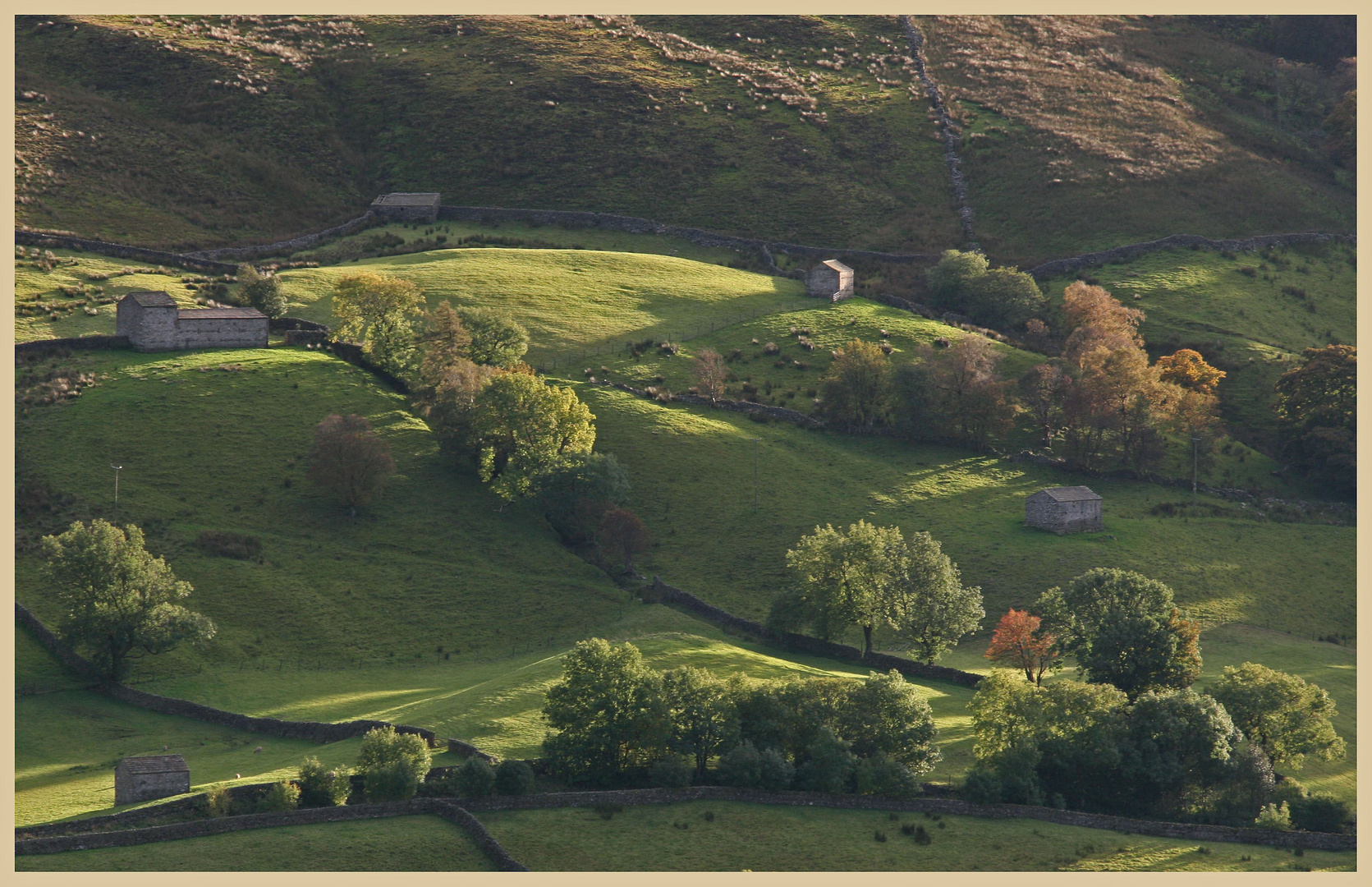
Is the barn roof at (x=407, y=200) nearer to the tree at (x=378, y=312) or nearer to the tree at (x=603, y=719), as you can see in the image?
the tree at (x=378, y=312)

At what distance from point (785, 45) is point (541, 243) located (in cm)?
6330

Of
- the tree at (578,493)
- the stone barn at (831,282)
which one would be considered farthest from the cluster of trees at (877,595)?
the stone barn at (831,282)

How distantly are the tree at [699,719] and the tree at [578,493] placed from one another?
98.4 ft

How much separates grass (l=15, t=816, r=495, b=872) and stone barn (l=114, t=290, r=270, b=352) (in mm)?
63354

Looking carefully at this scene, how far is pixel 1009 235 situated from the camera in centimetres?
16288

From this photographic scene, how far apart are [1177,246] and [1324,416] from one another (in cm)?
4104

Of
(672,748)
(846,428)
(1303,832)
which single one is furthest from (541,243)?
(1303,832)

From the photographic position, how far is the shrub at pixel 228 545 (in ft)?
308

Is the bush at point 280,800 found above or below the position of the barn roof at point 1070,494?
below

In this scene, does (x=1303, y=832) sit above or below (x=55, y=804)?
above

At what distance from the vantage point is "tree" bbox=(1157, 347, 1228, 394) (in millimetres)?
127562

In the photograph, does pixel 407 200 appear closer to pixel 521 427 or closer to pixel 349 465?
pixel 521 427

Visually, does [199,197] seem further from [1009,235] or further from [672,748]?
[672,748]

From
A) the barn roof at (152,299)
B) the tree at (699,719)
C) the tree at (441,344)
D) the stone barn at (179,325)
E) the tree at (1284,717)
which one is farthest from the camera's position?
the stone barn at (179,325)
